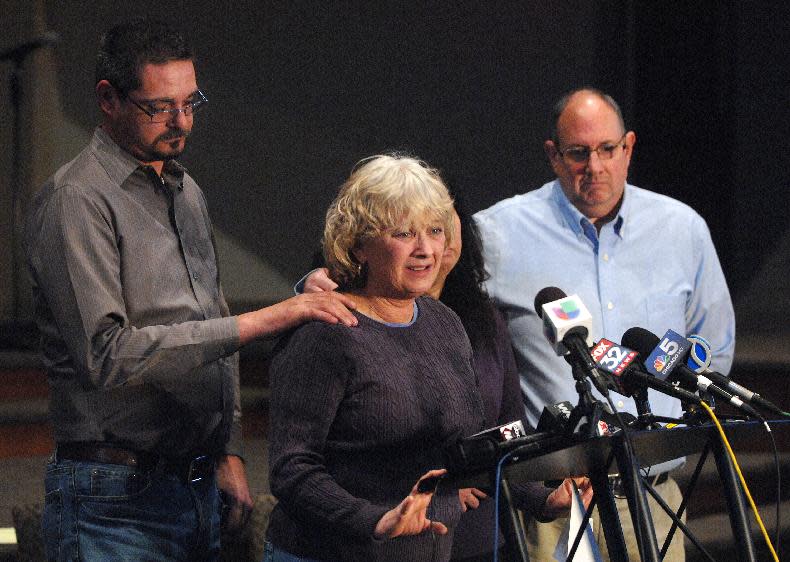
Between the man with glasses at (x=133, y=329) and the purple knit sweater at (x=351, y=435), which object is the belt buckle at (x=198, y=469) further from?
the purple knit sweater at (x=351, y=435)

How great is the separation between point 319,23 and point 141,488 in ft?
11.5

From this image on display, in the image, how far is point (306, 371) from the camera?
1.84m

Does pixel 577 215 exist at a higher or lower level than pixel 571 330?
lower

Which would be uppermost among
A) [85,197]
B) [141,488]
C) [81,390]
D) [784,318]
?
[85,197]

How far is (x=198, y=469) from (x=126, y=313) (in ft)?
0.99

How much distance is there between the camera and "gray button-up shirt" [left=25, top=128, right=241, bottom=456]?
1.95 m

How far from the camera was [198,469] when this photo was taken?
2.10 meters

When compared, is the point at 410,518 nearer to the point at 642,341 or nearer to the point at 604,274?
the point at 642,341

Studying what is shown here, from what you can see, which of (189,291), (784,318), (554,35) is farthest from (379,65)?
(189,291)

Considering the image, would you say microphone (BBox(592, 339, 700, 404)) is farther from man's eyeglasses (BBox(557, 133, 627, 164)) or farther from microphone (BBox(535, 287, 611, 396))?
man's eyeglasses (BBox(557, 133, 627, 164))

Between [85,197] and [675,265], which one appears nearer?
[85,197]

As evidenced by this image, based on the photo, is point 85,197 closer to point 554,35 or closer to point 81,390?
point 81,390

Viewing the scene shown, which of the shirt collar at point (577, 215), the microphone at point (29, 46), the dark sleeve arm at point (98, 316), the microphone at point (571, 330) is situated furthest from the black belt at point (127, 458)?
the microphone at point (29, 46)

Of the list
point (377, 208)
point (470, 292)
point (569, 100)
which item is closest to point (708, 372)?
A: point (377, 208)
